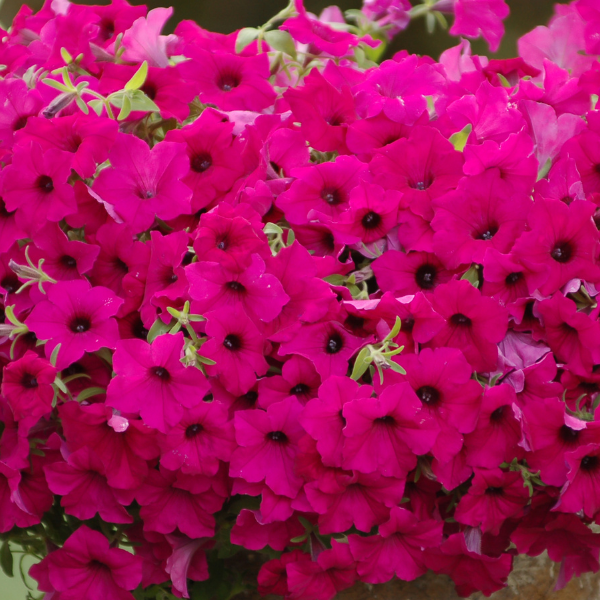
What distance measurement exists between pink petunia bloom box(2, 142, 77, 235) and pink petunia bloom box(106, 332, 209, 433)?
0.12 meters

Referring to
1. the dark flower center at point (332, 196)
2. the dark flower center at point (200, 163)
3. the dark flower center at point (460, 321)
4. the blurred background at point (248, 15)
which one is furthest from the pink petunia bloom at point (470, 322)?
the blurred background at point (248, 15)

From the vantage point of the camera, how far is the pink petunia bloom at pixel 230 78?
0.61 metres

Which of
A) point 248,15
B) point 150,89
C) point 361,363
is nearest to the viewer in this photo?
point 361,363

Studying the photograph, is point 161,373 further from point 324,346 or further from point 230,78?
point 230,78

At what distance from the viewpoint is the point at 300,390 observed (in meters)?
0.50

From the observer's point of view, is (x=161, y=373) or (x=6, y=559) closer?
(x=161, y=373)

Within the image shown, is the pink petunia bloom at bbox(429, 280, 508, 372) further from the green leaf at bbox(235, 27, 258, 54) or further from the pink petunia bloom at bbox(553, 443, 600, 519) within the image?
the green leaf at bbox(235, 27, 258, 54)

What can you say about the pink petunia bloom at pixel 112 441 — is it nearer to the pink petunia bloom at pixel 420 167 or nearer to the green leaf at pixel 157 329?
the green leaf at pixel 157 329

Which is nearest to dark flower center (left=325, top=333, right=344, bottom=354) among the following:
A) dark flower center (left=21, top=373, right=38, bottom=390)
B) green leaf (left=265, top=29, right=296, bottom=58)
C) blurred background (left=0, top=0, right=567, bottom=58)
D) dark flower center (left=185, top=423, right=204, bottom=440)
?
dark flower center (left=185, top=423, right=204, bottom=440)

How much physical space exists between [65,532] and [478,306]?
388mm

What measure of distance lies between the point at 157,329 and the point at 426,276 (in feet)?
0.63

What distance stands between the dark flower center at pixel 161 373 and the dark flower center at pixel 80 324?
66 mm

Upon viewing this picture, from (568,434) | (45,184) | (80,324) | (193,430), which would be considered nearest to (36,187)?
(45,184)

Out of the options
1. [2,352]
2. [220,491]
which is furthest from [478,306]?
[2,352]
